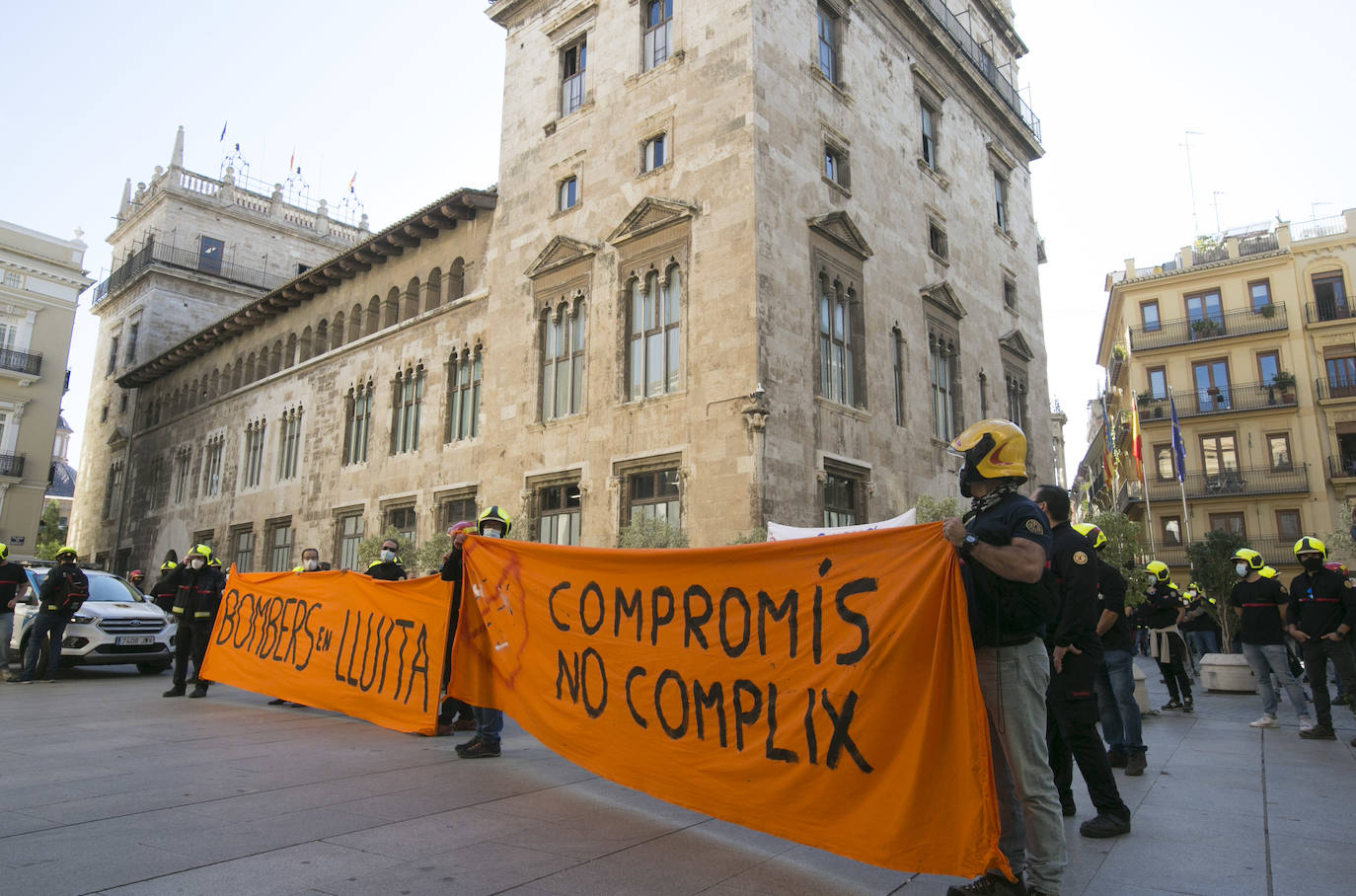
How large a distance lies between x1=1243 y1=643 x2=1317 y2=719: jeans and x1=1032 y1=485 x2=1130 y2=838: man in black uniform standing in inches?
207

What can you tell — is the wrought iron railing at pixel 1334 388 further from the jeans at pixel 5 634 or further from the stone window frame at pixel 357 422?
the jeans at pixel 5 634

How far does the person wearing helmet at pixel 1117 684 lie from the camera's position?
21.9 feet

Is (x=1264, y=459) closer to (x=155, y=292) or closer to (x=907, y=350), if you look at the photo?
(x=907, y=350)

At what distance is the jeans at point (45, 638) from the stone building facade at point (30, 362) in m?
27.8

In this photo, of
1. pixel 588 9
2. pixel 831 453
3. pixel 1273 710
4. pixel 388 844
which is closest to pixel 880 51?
pixel 588 9

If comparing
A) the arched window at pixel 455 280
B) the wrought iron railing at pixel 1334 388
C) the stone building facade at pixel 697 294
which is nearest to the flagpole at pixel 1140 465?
the wrought iron railing at pixel 1334 388

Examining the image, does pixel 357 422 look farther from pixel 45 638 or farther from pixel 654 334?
pixel 45 638

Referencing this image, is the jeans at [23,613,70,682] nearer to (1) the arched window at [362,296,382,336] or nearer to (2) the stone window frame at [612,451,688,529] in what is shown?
(2) the stone window frame at [612,451,688,529]

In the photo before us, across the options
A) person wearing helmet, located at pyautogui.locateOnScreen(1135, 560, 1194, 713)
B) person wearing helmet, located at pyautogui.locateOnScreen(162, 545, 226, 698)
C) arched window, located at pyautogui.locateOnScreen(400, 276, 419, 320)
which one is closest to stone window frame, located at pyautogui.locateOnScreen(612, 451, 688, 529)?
person wearing helmet, located at pyautogui.locateOnScreen(162, 545, 226, 698)

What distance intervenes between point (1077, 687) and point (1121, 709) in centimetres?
237

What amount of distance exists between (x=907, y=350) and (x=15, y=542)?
3689cm

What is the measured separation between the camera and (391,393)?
2572cm

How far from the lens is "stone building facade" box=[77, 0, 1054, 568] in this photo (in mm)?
17156

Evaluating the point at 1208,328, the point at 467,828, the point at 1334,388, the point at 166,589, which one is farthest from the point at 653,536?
the point at 1208,328
